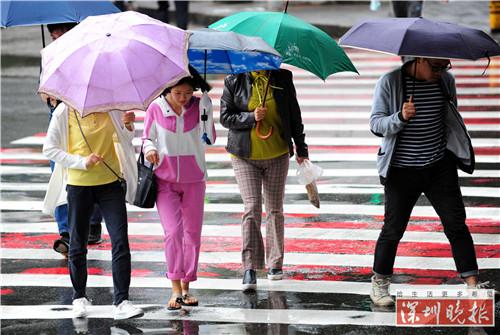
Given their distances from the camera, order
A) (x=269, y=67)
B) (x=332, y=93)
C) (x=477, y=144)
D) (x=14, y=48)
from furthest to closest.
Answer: (x=14, y=48)
(x=332, y=93)
(x=477, y=144)
(x=269, y=67)

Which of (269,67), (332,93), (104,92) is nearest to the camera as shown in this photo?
(104,92)

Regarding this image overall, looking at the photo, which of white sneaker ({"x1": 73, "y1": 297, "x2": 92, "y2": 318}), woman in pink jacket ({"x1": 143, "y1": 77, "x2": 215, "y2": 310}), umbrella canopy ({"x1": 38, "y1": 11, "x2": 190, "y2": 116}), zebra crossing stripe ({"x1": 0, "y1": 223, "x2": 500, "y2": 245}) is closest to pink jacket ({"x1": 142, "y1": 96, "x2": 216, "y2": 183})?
woman in pink jacket ({"x1": 143, "y1": 77, "x2": 215, "y2": 310})

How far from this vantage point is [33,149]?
1452 centimetres

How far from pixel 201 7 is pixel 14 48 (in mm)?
5545

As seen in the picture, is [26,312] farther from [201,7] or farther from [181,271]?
[201,7]

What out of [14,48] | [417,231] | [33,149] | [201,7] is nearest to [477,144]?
[417,231]

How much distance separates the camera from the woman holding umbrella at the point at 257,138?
27.2ft

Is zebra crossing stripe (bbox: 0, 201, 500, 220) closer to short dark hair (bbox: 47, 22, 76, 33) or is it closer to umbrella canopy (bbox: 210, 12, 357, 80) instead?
short dark hair (bbox: 47, 22, 76, 33)

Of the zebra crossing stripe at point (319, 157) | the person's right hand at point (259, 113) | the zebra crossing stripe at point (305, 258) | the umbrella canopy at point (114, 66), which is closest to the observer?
the umbrella canopy at point (114, 66)

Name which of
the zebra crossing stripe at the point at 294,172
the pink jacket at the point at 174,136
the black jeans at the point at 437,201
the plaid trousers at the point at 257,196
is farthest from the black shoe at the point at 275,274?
the zebra crossing stripe at the point at 294,172

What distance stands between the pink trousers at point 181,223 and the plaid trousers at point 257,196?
537 millimetres

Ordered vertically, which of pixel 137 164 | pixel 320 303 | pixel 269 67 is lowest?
pixel 320 303

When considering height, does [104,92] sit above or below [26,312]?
above

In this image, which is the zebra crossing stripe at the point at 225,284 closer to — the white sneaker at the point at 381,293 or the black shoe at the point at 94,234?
the white sneaker at the point at 381,293
